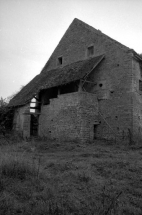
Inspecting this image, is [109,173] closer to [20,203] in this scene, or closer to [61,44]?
[20,203]

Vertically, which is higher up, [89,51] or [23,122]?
[89,51]

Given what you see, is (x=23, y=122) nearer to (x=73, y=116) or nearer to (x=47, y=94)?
(x=47, y=94)

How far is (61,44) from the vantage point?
755 inches

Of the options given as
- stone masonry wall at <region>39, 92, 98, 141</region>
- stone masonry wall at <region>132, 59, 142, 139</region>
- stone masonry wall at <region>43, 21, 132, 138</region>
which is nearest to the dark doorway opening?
stone masonry wall at <region>39, 92, 98, 141</region>

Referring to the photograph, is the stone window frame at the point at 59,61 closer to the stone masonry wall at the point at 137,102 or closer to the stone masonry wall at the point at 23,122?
the stone masonry wall at the point at 23,122

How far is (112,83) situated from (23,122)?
24.6 ft

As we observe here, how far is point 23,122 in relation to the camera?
16.6 meters

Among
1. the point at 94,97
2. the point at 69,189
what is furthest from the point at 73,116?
the point at 69,189

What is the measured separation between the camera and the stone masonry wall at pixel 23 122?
16594 mm

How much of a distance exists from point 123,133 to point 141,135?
138cm

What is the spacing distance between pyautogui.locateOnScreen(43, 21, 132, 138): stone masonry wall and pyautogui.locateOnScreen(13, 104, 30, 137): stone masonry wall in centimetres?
536

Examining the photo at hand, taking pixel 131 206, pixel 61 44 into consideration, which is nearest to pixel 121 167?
pixel 131 206

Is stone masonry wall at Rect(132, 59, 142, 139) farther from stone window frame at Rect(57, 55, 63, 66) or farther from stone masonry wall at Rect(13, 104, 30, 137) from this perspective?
stone masonry wall at Rect(13, 104, 30, 137)

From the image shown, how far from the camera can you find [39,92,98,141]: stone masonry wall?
13.8m
